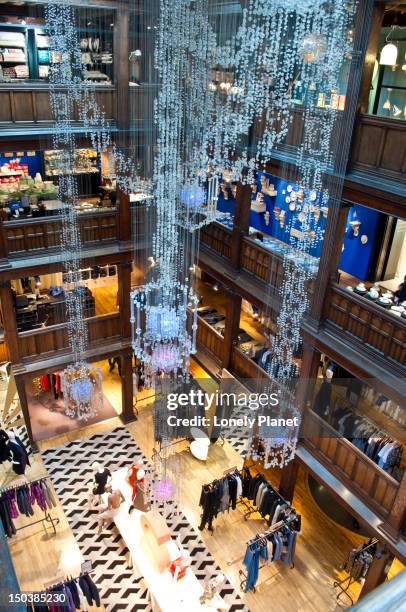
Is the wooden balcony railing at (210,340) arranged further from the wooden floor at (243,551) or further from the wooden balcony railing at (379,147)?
the wooden balcony railing at (379,147)

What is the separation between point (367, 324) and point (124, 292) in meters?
5.89

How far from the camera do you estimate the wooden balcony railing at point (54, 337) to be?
1143 centimetres

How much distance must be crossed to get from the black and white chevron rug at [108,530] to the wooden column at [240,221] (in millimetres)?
5211

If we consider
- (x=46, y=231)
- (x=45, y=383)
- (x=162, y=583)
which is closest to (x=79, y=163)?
(x=46, y=231)

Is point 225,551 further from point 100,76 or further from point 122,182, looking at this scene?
point 100,76

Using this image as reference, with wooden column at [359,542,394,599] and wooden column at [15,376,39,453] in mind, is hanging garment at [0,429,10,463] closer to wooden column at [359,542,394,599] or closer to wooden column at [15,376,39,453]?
wooden column at [15,376,39,453]

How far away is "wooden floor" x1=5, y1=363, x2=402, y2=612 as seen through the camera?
384 inches

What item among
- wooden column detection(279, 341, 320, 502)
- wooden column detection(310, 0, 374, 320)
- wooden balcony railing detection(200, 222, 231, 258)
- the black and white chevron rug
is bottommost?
the black and white chevron rug

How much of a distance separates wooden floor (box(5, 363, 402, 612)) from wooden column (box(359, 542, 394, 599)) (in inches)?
42.5

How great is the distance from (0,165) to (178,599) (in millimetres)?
11443

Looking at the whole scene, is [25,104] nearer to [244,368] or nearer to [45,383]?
[244,368]

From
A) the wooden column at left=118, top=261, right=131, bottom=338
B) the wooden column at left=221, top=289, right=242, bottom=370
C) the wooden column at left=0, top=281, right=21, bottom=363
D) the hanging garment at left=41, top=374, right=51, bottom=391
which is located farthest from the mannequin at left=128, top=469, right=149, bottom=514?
the hanging garment at left=41, top=374, right=51, bottom=391

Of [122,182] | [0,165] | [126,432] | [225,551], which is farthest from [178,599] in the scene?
[0,165]

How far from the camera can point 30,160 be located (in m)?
15.0
